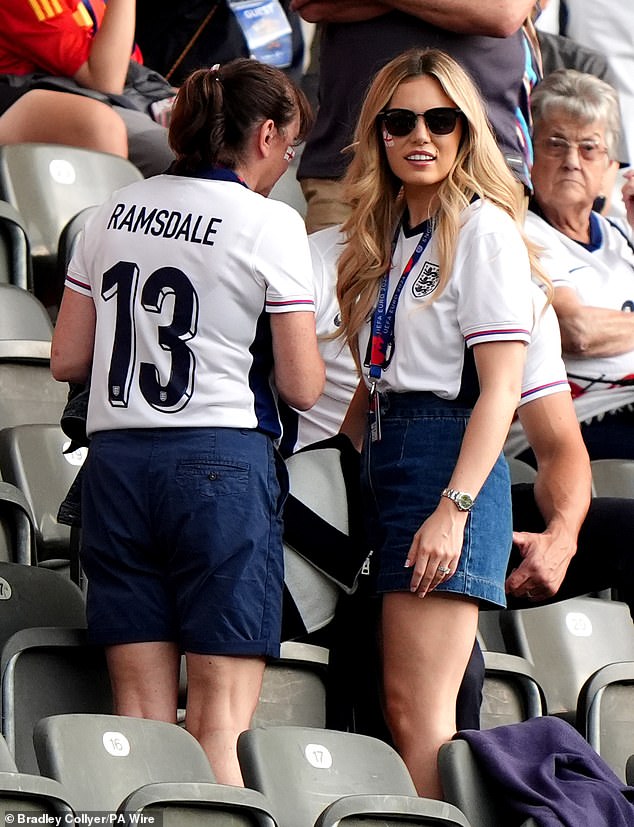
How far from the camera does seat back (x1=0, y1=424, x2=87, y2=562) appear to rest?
301 centimetres

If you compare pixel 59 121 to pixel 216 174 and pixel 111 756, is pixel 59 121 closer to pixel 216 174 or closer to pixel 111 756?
pixel 216 174

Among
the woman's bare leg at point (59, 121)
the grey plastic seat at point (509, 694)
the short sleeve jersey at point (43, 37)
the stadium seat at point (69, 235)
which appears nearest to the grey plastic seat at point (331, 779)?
the grey plastic seat at point (509, 694)

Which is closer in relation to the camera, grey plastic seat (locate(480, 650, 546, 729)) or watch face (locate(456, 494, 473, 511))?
watch face (locate(456, 494, 473, 511))

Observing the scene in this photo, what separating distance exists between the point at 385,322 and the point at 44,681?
0.80 m

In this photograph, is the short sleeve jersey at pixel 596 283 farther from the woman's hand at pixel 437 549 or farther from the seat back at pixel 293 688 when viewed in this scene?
the woman's hand at pixel 437 549

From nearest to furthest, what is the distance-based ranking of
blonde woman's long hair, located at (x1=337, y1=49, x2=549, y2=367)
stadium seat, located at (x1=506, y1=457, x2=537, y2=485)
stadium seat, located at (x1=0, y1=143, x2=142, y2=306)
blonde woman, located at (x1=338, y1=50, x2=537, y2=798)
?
blonde woman, located at (x1=338, y1=50, x2=537, y2=798) → blonde woman's long hair, located at (x1=337, y1=49, x2=549, y2=367) → stadium seat, located at (x1=506, y1=457, x2=537, y2=485) → stadium seat, located at (x1=0, y1=143, x2=142, y2=306)

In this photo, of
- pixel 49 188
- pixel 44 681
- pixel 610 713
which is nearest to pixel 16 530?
pixel 44 681

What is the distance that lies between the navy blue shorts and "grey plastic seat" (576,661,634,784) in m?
0.78

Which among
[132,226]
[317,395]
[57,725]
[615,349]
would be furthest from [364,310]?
[615,349]

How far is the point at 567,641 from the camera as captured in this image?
3363 mm

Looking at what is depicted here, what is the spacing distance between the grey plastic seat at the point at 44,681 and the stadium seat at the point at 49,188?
1.79m

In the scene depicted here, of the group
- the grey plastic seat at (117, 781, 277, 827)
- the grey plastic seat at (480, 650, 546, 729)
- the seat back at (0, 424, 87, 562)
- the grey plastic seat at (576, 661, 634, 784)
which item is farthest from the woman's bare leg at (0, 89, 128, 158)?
the grey plastic seat at (117, 781, 277, 827)

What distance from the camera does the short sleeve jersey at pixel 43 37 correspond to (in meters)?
4.32

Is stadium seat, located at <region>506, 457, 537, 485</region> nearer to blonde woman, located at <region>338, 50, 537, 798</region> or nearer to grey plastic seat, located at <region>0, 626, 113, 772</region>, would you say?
blonde woman, located at <region>338, 50, 537, 798</region>
